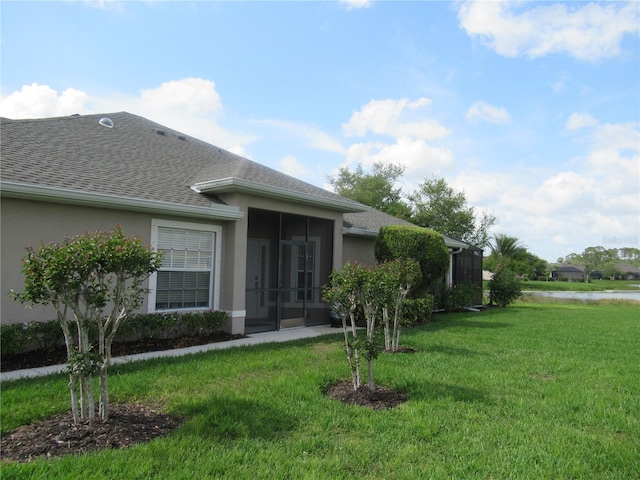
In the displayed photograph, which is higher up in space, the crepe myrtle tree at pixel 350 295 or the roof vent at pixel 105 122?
the roof vent at pixel 105 122

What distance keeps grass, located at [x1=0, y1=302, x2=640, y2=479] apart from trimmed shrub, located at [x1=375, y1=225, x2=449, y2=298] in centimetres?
450

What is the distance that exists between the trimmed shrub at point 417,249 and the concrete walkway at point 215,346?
2.75 m

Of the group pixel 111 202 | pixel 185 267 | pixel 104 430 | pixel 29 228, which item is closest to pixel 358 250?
pixel 185 267

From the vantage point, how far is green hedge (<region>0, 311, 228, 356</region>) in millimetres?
5875

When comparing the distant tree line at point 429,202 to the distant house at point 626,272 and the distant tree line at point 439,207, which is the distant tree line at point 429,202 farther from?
the distant house at point 626,272

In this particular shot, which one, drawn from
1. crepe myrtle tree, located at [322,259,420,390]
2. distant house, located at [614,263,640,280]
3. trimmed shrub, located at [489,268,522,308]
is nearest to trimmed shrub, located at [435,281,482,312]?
trimmed shrub, located at [489,268,522,308]

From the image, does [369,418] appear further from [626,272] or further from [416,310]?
[626,272]

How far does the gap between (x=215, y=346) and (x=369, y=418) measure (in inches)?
168

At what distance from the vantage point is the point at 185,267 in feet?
27.6

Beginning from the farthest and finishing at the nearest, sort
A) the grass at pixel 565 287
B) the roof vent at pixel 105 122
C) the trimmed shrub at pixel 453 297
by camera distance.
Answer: the grass at pixel 565 287, the trimmed shrub at pixel 453 297, the roof vent at pixel 105 122

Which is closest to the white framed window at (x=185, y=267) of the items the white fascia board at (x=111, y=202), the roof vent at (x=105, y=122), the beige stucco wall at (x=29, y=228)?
the white fascia board at (x=111, y=202)

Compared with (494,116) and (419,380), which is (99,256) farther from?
(494,116)

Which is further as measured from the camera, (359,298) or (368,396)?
(359,298)

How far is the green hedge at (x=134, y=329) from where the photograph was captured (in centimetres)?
588
